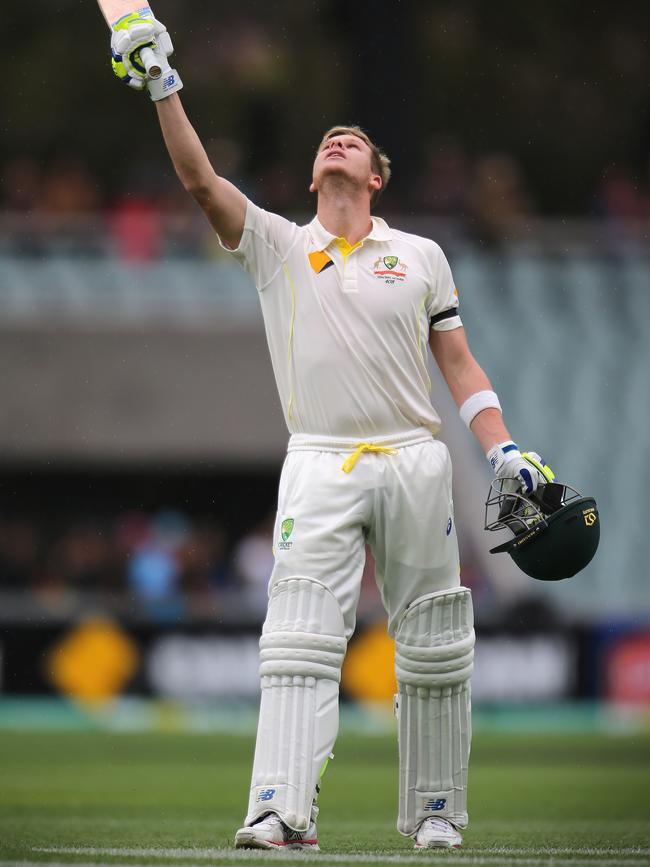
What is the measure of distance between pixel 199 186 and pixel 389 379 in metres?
0.93

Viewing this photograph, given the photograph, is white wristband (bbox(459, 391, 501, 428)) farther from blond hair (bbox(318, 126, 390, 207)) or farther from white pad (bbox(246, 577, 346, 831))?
white pad (bbox(246, 577, 346, 831))

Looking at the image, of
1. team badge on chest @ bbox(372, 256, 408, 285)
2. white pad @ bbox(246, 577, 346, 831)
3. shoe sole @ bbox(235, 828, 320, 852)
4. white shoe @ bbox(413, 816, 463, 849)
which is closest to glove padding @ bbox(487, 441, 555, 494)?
team badge on chest @ bbox(372, 256, 408, 285)

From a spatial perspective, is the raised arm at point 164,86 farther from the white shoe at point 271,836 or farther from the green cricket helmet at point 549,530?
the white shoe at point 271,836

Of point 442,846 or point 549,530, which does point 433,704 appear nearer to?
point 442,846

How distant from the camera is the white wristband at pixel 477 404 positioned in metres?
6.25

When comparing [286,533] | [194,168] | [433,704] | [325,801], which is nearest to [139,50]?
[194,168]

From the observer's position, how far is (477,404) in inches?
246

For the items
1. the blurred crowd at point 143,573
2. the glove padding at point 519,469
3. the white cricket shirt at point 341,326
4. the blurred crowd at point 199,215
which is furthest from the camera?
the blurred crowd at point 199,215

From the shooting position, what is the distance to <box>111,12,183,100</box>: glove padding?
226 inches

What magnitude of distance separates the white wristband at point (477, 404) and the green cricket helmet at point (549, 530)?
1.09 ft

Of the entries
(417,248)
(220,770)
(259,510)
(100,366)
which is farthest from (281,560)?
(259,510)

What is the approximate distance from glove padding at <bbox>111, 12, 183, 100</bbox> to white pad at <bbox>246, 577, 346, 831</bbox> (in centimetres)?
170

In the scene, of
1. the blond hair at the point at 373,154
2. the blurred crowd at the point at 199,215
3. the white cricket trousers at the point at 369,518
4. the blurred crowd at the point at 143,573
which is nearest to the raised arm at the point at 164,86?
the blond hair at the point at 373,154

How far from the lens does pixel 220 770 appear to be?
1040 centimetres
